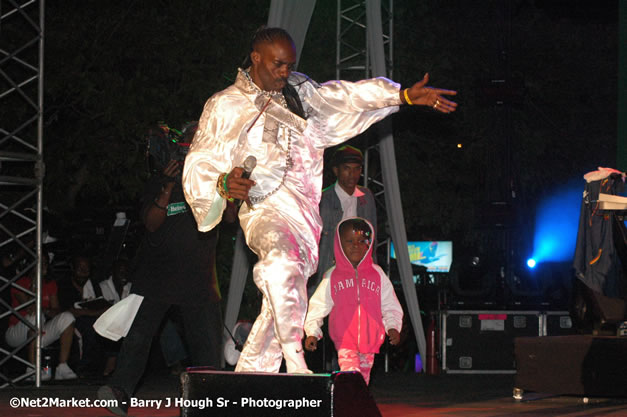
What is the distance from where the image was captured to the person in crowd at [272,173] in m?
3.91

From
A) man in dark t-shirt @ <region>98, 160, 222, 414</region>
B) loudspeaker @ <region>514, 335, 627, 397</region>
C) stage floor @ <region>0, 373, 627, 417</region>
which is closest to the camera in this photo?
man in dark t-shirt @ <region>98, 160, 222, 414</region>

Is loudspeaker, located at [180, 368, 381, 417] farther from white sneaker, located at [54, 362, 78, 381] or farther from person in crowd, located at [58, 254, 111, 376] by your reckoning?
person in crowd, located at [58, 254, 111, 376]

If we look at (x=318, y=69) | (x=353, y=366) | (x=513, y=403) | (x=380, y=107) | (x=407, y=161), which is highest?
(x=318, y=69)

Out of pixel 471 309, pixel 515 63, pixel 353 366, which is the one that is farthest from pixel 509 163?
pixel 353 366

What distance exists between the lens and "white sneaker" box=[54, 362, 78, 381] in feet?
29.9

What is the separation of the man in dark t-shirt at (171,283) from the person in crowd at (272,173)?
95 centimetres

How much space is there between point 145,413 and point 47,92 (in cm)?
852

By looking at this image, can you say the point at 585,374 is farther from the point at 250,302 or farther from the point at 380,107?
the point at 250,302

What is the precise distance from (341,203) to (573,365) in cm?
241

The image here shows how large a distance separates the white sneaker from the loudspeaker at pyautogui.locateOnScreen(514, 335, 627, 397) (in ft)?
15.8

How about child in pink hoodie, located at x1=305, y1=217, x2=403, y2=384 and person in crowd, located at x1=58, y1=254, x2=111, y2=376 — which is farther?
person in crowd, located at x1=58, y1=254, x2=111, y2=376

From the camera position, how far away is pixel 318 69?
48.8 feet

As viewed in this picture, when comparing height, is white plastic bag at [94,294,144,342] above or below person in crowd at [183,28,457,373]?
below

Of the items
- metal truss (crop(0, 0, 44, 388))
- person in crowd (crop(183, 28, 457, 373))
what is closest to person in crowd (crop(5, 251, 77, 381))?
metal truss (crop(0, 0, 44, 388))
